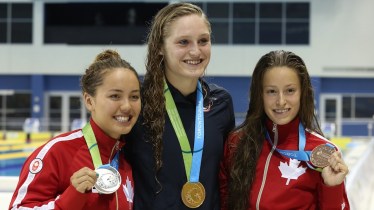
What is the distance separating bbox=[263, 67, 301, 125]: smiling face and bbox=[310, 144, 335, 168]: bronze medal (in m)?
0.23

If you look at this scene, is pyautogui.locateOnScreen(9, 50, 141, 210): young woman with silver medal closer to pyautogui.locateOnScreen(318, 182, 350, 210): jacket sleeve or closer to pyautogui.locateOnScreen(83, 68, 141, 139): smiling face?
pyautogui.locateOnScreen(83, 68, 141, 139): smiling face

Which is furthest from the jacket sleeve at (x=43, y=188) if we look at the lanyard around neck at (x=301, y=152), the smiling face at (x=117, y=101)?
the lanyard around neck at (x=301, y=152)

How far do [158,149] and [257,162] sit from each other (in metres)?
0.50

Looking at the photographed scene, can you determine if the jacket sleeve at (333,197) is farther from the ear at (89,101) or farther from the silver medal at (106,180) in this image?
the ear at (89,101)

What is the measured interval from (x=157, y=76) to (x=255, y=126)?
0.55 metres

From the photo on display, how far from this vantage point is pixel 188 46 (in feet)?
8.32

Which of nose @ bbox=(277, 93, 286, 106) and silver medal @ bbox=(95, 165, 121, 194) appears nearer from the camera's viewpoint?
silver medal @ bbox=(95, 165, 121, 194)

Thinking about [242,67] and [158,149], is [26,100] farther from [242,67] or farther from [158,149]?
[158,149]

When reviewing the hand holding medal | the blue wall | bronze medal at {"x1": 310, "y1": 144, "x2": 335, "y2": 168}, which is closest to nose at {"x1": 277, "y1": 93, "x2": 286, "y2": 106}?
bronze medal at {"x1": 310, "y1": 144, "x2": 335, "y2": 168}

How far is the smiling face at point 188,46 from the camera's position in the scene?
251cm

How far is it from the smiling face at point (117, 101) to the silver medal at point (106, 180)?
0.21 meters

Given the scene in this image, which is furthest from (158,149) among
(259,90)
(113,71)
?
(259,90)

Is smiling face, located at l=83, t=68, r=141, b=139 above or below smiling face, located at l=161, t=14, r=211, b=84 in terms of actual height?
below

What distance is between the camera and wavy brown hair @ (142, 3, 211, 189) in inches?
98.3
